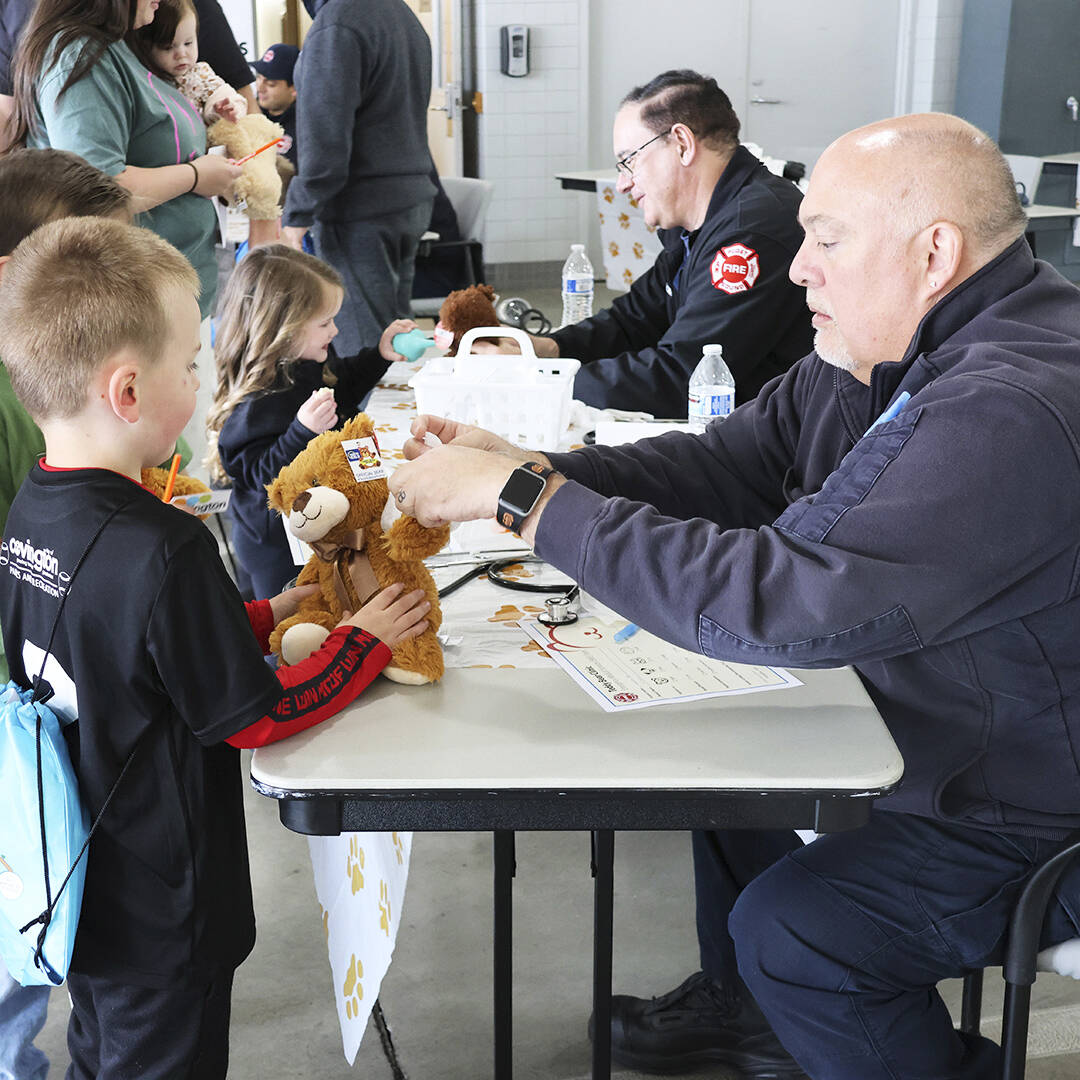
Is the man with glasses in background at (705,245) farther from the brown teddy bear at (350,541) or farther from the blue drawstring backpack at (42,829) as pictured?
the blue drawstring backpack at (42,829)

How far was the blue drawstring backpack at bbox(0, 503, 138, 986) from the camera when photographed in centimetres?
125

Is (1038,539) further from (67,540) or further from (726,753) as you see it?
(67,540)

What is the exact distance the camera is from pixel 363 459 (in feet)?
4.76

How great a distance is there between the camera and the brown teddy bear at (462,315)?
115 inches

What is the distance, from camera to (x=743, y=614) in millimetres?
1224

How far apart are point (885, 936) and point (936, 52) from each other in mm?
8630

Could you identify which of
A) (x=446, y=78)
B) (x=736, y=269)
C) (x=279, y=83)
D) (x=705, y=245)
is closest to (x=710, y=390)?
(x=736, y=269)

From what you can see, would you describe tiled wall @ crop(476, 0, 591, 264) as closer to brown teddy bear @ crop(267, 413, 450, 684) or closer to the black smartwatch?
brown teddy bear @ crop(267, 413, 450, 684)

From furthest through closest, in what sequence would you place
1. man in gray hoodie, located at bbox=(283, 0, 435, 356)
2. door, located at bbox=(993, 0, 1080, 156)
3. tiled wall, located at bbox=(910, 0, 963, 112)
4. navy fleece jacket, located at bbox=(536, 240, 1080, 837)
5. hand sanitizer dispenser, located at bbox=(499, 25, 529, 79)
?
1. tiled wall, located at bbox=(910, 0, 963, 112)
2. hand sanitizer dispenser, located at bbox=(499, 25, 529, 79)
3. door, located at bbox=(993, 0, 1080, 156)
4. man in gray hoodie, located at bbox=(283, 0, 435, 356)
5. navy fleece jacket, located at bbox=(536, 240, 1080, 837)

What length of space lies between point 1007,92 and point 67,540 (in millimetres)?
8272

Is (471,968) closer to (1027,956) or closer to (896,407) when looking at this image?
(1027,956)

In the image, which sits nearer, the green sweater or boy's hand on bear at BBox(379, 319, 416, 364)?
the green sweater

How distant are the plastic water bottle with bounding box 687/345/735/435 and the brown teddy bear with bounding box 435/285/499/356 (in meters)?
0.59

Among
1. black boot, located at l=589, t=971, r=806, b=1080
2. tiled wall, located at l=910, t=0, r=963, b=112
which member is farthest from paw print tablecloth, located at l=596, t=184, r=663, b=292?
black boot, located at l=589, t=971, r=806, b=1080
